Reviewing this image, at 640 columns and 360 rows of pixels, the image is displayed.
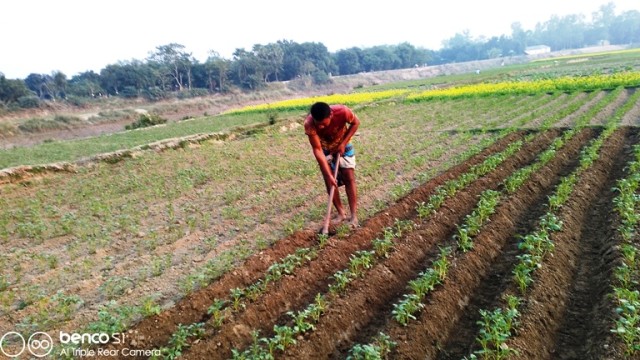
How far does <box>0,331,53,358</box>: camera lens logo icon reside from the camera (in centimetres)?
422

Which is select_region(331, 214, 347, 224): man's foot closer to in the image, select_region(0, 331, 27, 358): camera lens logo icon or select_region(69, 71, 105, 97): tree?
select_region(0, 331, 27, 358): camera lens logo icon

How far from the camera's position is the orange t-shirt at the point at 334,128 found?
6105 millimetres

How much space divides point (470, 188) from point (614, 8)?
231 metres

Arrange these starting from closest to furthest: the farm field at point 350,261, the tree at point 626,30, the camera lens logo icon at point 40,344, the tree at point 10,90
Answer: the farm field at point 350,261, the camera lens logo icon at point 40,344, the tree at point 10,90, the tree at point 626,30

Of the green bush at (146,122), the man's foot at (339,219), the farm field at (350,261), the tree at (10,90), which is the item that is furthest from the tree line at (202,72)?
the man's foot at (339,219)

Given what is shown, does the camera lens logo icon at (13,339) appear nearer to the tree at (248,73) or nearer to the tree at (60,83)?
the tree at (60,83)

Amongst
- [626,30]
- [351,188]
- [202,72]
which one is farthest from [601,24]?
[351,188]

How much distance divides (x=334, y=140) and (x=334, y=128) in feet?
0.67

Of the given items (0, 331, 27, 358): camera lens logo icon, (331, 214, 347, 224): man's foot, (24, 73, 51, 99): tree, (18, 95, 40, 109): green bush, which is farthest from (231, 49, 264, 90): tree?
(0, 331, 27, 358): camera lens logo icon

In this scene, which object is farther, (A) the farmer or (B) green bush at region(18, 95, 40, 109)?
(B) green bush at region(18, 95, 40, 109)

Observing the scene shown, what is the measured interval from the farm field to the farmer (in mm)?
694

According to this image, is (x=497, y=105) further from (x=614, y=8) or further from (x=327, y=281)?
(x=614, y=8)

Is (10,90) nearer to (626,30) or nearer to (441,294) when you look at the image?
(441,294)

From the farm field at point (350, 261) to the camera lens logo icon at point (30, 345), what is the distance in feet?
0.42
